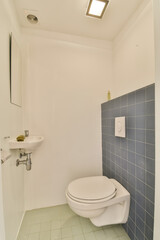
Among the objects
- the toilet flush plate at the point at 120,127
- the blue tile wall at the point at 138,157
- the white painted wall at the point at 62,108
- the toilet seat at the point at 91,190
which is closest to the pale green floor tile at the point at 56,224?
the white painted wall at the point at 62,108

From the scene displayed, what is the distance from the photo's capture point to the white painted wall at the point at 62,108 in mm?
1556

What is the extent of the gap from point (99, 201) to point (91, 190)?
5.7 inches

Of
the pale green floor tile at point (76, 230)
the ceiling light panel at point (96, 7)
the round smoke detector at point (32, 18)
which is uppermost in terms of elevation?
the round smoke detector at point (32, 18)

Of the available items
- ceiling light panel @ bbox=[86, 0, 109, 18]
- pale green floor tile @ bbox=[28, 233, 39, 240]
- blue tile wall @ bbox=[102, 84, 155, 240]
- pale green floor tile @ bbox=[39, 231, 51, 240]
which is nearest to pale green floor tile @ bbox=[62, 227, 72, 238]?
pale green floor tile @ bbox=[39, 231, 51, 240]

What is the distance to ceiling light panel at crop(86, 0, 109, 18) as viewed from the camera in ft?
3.76

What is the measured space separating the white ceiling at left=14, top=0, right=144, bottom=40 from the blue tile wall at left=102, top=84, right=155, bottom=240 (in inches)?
38.8

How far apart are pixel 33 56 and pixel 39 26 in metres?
0.37

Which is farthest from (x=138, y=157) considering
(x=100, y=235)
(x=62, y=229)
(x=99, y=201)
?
(x=62, y=229)

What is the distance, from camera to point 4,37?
99 cm

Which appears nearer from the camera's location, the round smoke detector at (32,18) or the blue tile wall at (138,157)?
the blue tile wall at (138,157)

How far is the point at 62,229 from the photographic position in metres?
1.24

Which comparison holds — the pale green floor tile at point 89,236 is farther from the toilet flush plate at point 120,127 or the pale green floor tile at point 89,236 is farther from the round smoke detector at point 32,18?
the round smoke detector at point 32,18

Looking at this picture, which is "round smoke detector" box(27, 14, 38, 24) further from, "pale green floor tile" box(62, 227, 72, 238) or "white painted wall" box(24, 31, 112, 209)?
"pale green floor tile" box(62, 227, 72, 238)

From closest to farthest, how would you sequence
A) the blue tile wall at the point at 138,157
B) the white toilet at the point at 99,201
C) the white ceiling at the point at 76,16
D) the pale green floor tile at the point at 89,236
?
the blue tile wall at the point at 138,157, the white toilet at the point at 99,201, the pale green floor tile at the point at 89,236, the white ceiling at the point at 76,16
